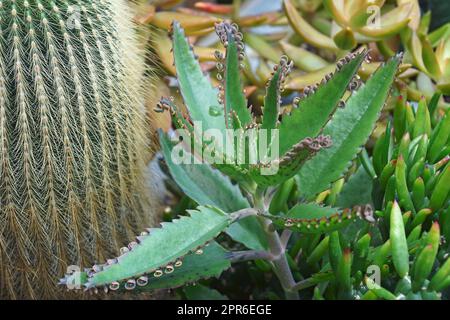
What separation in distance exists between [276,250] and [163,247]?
0.74 ft

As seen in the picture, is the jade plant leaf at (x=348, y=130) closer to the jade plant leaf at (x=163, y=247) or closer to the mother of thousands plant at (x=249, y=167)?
the mother of thousands plant at (x=249, y=167)

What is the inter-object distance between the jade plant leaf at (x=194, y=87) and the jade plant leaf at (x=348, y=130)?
0.16m

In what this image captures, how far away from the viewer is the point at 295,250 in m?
1.10

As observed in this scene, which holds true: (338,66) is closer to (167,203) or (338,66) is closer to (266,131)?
(266,131)

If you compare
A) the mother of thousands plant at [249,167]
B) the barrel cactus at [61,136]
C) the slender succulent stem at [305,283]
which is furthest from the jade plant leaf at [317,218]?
the barrel cactus at [61,136]

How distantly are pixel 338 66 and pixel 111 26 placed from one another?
0.42 m

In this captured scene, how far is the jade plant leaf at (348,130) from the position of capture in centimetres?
94

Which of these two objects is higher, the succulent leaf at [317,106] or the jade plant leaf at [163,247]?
the succulent leaf at [317,106]

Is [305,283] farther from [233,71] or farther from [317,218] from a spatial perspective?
[233,71]

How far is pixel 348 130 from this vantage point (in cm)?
97

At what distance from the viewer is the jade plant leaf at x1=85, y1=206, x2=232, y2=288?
81 centimetres

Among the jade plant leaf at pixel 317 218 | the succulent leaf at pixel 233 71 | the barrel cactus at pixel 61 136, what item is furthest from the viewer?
the barrel cactus at pixel 61 136

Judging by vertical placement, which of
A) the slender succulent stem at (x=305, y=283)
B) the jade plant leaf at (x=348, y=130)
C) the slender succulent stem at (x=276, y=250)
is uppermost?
the jade plant leaf at (x=348, y=130)
